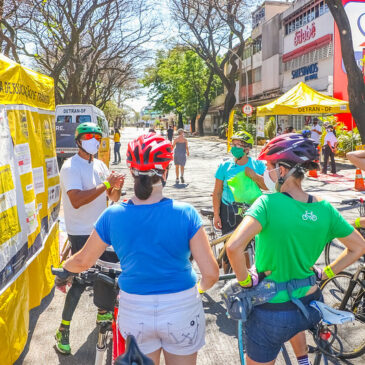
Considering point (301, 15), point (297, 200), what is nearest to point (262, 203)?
point (297, 200)

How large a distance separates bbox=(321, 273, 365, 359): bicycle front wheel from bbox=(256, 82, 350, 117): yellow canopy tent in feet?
44.9

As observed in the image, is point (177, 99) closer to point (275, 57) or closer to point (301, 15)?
point (275, 57)

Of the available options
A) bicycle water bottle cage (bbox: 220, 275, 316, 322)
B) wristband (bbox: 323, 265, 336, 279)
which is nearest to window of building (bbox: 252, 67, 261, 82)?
wristband (bbox: 323, 265, 336, 279)

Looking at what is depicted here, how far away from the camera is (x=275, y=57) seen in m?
37.2

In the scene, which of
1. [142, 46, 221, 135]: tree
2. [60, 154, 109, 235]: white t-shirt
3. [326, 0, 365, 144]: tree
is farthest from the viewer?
[142, 46, 221, 135]: tree

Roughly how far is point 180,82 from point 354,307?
5359 cm

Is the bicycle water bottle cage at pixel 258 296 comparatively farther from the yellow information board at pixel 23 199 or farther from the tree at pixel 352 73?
the tree at pixel 352 73

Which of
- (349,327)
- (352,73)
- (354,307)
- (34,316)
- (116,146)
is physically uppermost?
(352,73)

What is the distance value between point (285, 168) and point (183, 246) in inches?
26.3

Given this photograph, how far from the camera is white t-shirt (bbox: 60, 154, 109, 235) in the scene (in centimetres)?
373

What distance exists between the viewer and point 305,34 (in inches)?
1224

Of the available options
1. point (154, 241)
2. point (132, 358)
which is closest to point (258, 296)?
point (154, 241)

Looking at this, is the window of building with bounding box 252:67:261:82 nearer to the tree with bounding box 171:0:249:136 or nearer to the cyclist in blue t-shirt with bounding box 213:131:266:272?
the tree with bounding box 171:0:249:136

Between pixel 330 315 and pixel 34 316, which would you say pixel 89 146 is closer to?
pixel 34 316
